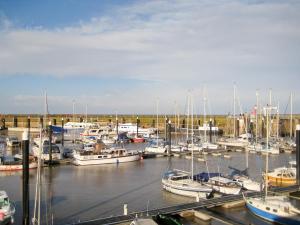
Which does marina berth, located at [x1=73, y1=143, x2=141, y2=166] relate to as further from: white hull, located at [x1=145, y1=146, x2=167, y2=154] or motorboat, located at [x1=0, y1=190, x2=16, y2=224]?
motorboat, located at [x1=0, y1=190, x2=16, y2=224]

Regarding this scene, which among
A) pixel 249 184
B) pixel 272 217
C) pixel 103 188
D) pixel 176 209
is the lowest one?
pixel 103 188

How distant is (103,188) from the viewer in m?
31.9

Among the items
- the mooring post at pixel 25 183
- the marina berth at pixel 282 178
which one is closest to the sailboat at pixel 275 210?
the marina berth at pixel 282 178

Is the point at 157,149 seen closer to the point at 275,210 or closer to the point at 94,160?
the point at 94,160

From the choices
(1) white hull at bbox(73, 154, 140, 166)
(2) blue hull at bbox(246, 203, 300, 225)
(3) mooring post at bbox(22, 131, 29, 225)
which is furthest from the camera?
(1) white hull at bbox(73, 154, 140, 166)

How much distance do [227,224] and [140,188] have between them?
12463 millimetres

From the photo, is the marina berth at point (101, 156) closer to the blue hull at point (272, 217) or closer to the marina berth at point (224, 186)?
the marina berth at point (224, 186)

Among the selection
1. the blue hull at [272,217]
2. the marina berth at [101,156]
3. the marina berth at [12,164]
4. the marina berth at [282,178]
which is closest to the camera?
the blue hull at [272,217]

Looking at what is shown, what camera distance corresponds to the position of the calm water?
24.2m

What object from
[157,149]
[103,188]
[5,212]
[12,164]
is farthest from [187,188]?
[157,149]

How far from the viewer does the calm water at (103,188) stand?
24234mm

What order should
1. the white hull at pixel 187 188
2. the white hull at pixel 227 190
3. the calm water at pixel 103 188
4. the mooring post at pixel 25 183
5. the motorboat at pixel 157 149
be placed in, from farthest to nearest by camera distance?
the motorboat at pixel 157 149 < the white hull at pixel 227 190 < the white hull at pixel 187 188 < the calm water at pixel 103 188 < the mooring post at pixel 25 183

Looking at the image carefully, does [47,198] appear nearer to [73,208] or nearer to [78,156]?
[73,208]

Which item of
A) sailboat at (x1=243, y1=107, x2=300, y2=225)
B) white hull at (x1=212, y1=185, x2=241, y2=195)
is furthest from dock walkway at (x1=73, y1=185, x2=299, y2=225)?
white hull at (x1=212, y1=185, x2=241, y2=195)
